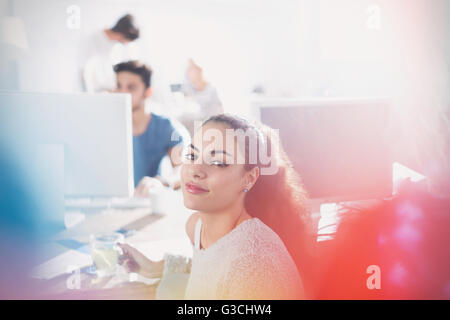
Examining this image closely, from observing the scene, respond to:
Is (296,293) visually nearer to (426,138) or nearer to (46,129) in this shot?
(426,138)

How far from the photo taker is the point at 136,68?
3.88 feet

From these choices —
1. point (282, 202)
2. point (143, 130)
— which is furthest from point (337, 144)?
point (143, 130)

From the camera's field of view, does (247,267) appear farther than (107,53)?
No

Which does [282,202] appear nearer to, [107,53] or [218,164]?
[218,164]

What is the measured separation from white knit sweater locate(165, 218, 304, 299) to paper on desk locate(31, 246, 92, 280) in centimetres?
29

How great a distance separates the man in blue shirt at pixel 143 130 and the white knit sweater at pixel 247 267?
0.34 meters

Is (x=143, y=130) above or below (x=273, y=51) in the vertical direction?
below

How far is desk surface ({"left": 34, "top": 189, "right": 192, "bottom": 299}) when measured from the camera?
1001 millimetres

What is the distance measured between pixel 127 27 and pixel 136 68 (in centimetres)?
12

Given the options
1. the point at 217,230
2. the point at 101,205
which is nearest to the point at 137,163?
the point at 101,205

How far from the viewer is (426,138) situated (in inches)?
48.5

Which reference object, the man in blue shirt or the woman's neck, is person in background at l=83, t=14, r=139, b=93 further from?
the woman's neck

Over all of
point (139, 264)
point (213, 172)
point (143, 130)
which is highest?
point (143, 130)

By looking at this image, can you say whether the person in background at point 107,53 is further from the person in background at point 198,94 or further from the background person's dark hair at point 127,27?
the person in background at point 198,94
